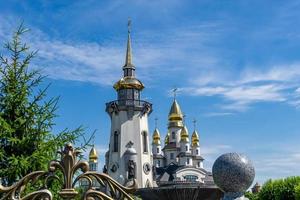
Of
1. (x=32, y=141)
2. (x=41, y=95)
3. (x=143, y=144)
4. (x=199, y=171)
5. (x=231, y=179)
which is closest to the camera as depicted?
(x=32, y=141)

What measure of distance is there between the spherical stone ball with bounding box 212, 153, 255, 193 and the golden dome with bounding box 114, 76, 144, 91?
50572mm

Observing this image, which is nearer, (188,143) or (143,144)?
(143,144)

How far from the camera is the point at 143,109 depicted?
60.5 m

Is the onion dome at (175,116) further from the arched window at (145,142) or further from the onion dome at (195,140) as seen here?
the arched window at (145,142)

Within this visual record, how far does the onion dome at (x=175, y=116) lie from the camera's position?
83.5m

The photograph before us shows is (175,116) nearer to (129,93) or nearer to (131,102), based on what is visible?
(129,93)

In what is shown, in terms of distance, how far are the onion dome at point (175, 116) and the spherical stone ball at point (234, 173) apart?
73418mm

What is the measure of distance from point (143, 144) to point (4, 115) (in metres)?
52.0

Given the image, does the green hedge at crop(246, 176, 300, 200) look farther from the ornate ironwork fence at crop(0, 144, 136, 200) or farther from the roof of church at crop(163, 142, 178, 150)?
the roof of church at crop(163, 142, 178, 150)

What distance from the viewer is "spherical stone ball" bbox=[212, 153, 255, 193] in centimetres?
973

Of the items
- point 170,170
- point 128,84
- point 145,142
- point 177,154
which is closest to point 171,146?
point 177,154

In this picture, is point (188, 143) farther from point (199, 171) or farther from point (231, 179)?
point (231, 179)

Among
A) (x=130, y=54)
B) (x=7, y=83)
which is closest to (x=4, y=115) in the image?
(x=7, y=83)

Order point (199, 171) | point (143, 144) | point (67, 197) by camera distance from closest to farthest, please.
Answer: point (67, 197) → point (143, 144) → point (199, 171)
